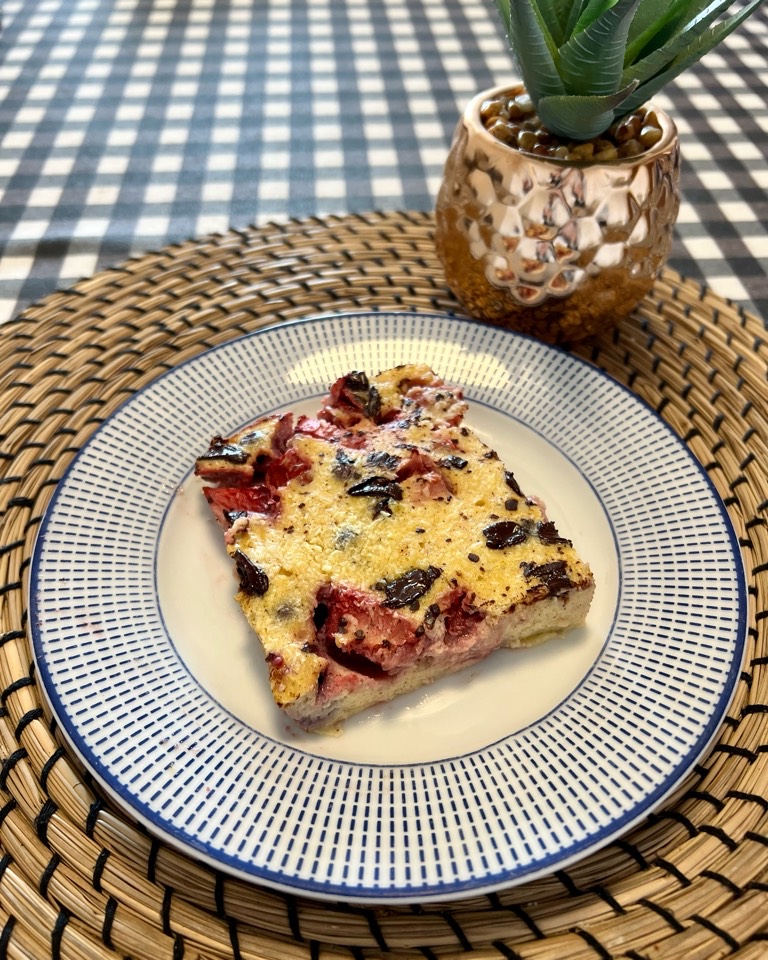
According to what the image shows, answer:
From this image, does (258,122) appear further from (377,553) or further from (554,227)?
(377,553)

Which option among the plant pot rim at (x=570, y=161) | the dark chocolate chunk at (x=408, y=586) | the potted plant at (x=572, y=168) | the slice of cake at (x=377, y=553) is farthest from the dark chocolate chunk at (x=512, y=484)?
the plant pot rim at (x=570, y=161)

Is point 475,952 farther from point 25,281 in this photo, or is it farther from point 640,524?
point 25,281

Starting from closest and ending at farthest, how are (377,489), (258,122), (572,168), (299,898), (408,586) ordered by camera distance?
(299,898)
(408,586)
(377,489)
(572,168)
(258,122)

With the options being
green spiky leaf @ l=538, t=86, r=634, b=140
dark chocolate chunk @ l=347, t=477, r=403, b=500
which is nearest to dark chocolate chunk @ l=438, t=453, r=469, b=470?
dark chocolate chunk @ l=347, t=477, r=403, b=500

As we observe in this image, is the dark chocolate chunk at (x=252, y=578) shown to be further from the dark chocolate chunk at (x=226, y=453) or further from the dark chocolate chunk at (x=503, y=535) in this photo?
the dark chocolate chunk at (x=503, y=535)

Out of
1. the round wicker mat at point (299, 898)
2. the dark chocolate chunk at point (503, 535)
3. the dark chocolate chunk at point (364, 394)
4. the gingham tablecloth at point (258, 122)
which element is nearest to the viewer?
the round wicker mat at point (299, 898)

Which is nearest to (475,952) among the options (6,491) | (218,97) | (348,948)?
(348,948)

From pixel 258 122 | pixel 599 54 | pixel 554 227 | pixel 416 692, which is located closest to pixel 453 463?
pixel 416 692
